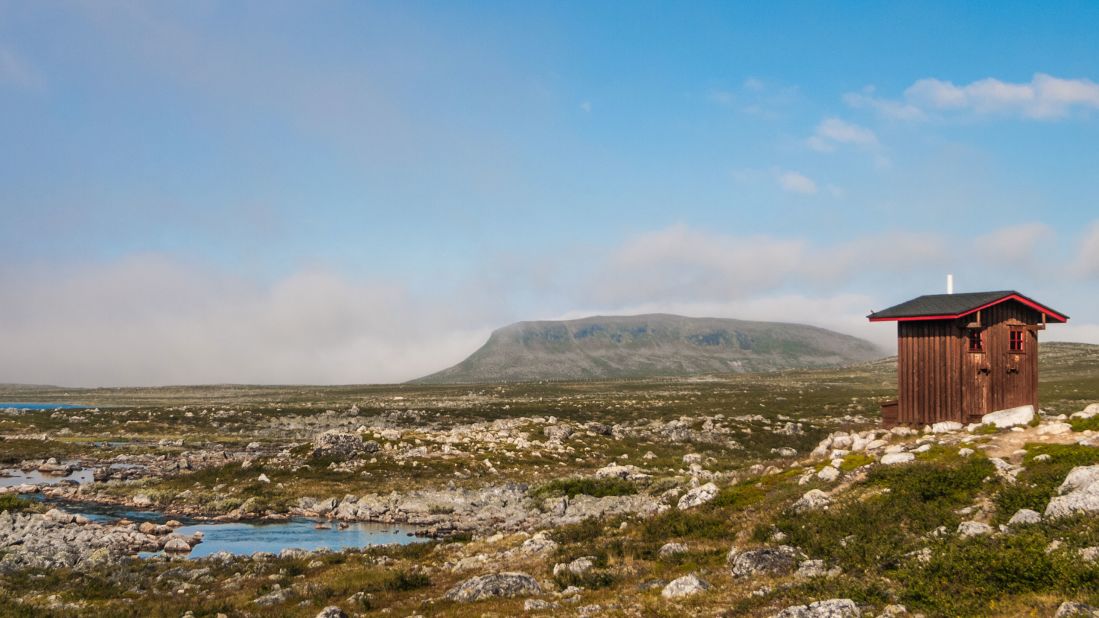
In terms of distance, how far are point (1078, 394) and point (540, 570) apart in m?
105

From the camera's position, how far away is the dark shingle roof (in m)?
28.3

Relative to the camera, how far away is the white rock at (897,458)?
21234 mm

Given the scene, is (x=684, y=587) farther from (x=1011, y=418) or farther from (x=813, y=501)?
(x=1011, y=418)

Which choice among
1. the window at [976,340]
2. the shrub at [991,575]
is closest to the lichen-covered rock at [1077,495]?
the shrub at [991,575]

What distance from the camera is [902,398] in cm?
3105

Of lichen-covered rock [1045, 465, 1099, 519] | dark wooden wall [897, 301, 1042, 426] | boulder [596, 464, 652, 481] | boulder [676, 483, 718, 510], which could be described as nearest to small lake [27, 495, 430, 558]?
boulder [676, 483, 718, 510]

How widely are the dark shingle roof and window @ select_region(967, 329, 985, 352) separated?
1.33m

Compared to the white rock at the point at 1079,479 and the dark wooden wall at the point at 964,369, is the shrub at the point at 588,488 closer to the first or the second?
the dark wooden wall at the point at 964,369

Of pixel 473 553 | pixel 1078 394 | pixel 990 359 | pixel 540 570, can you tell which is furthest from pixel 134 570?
pixel 1078 394

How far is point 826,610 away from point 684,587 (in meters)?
3.80

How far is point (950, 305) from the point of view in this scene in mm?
29375

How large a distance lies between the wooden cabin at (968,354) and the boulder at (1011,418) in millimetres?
3477

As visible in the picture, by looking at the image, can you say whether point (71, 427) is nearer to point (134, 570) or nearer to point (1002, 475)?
point (134, 570)

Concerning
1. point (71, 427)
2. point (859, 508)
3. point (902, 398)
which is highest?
point (902, 398)
